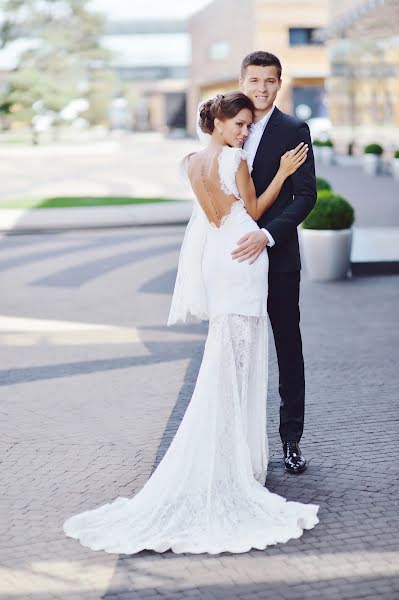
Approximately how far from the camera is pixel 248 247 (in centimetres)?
455

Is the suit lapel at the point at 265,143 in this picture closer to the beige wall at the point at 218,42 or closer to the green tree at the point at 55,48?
the green tree at the point at 55,48

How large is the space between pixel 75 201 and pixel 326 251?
37.8 ft

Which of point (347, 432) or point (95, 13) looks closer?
point (347, 432)

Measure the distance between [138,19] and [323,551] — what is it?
111 meters

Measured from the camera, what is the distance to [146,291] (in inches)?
438

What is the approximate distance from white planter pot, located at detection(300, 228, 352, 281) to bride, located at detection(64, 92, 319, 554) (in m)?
6.66

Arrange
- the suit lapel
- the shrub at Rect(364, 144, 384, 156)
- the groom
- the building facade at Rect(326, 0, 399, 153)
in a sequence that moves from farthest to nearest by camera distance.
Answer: the shrub at Rect(364, 144, 384, 156), the building facade at Rect(326, 0, 399, 153), the suit lapel, the groom

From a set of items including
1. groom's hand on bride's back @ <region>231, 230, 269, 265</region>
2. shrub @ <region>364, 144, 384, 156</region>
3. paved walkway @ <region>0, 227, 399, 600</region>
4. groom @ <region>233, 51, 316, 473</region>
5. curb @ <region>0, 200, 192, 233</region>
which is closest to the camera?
paved walkway @ <region>0, 227, 399, 600</region>

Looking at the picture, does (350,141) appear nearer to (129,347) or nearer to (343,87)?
(343,87)

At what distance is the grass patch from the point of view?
69.1 feet

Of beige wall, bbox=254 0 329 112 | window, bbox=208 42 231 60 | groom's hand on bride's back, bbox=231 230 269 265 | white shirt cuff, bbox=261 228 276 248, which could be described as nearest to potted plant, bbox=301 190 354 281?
white shirt cuff, bbox=261 228 276 248

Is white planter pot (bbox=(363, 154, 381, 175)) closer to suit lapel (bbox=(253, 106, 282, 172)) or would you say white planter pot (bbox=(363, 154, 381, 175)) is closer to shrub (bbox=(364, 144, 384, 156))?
shrub (bbox=(364, 144, 384, 156))

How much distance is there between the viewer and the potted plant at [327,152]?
39375 millimetres

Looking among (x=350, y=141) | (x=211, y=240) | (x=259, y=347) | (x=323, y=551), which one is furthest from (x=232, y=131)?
(x=350, y=141)
